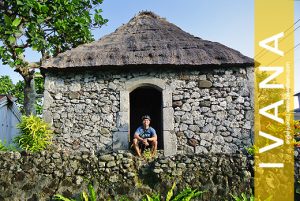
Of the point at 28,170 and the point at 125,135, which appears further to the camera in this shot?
the point at 125,135

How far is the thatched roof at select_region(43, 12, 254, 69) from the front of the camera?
770cm

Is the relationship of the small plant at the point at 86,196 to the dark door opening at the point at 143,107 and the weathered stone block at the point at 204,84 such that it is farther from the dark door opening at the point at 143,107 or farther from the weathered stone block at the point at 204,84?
the dark door opening at the point at 143,107

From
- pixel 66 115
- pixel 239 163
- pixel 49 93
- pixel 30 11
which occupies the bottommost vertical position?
pixel 239 163

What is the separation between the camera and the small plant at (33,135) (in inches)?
273

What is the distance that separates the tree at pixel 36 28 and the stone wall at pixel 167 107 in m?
1.91

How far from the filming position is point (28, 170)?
5641 mm

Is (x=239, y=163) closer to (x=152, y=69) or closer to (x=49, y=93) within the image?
(x=152, y=69)

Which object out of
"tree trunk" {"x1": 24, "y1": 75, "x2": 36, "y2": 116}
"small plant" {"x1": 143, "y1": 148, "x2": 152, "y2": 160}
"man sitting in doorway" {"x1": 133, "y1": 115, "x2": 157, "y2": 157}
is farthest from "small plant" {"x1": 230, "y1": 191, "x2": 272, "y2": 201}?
"tree trunk" {"x1": 24, "y1": 75, "x2": 36, "y2": 116}

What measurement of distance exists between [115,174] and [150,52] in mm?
3410

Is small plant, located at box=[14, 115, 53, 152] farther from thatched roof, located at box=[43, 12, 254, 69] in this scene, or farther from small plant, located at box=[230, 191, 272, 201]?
small plant, located at box=[230, 191, 272, 201]

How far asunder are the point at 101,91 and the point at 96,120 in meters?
0.71

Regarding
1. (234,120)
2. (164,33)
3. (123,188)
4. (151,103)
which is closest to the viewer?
(123,188)

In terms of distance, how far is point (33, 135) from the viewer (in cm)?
694

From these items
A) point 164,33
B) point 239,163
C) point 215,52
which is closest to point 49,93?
point 164,33
